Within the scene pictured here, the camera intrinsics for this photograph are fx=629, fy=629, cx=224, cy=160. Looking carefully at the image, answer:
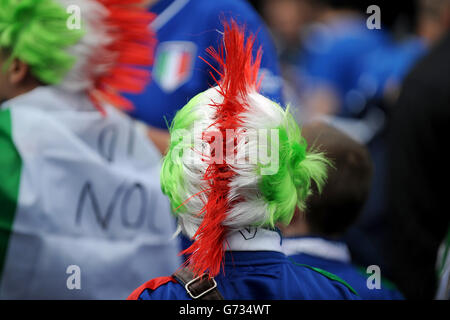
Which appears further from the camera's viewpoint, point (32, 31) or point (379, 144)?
point (379, 144)

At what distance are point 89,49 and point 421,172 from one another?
144 cm

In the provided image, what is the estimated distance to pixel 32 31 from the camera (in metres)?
1.84

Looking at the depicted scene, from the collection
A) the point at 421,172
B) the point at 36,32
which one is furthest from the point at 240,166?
the point at 421,172

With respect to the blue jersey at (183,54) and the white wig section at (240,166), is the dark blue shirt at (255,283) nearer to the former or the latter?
the white wig section at (240,166)

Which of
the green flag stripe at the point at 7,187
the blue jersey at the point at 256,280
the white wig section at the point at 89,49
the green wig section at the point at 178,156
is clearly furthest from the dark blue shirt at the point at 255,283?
the white wig section at the point at 89,49

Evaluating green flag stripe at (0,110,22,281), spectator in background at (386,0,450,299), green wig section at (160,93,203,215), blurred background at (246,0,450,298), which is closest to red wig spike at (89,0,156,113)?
green flag stripe at (0,110,22,281)

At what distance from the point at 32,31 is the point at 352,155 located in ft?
3.29

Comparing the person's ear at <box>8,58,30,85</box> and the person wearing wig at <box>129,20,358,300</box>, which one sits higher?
the person's ear at <box>8,58,30,85</box>

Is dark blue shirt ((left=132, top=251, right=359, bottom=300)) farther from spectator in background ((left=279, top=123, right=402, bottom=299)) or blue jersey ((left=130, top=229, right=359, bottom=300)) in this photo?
spectator in background ((left=279, top=123, right=402, bottom=299))

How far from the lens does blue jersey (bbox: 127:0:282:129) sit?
2156mm

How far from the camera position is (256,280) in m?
1.26

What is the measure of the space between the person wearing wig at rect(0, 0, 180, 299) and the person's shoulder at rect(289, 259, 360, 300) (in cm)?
69
